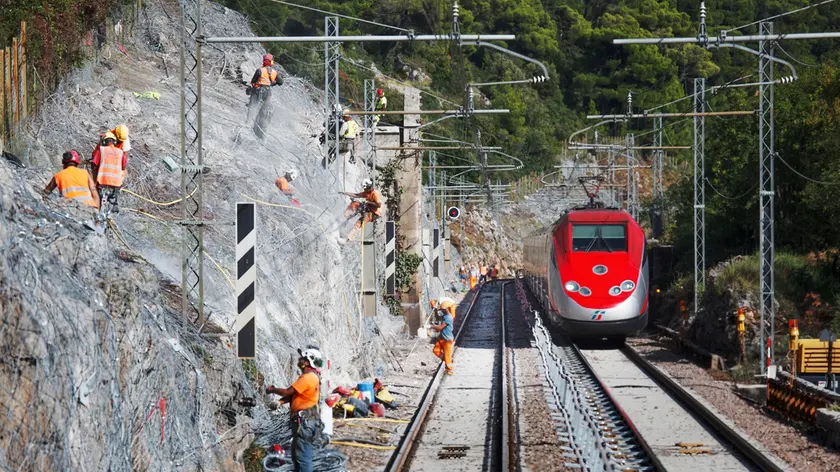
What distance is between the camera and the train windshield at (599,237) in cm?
2880

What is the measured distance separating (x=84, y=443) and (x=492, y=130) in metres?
81.8

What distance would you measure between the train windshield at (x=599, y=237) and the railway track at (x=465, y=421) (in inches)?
133

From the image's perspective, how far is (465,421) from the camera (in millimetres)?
18469

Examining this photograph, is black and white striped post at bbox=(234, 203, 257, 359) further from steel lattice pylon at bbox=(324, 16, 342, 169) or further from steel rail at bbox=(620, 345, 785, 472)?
steel lattice pylon at bbox=(324, 16, 342, 169)

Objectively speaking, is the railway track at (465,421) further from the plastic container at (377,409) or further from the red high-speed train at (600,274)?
the red high-speed train at (600,274)

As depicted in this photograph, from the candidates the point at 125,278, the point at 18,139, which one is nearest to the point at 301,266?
the point at 18,139

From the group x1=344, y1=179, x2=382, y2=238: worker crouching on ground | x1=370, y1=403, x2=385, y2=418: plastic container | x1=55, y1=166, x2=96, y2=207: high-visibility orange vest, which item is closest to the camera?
x1=55, y1=166, x2=96, y2=207: high-visibility orange vest

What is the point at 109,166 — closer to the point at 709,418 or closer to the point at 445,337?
the point at 445,337

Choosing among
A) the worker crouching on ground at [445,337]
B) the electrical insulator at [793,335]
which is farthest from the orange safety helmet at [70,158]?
the electrical insulator at [793,335]

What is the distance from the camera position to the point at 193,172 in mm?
15266

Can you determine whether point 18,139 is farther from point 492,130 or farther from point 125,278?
point 492,130

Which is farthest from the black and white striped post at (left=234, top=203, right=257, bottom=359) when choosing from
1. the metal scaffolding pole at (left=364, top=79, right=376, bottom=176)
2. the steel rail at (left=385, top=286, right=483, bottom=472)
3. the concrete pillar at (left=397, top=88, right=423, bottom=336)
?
the concrete pillar at (left=397, top=88, right=423, bottom=336)

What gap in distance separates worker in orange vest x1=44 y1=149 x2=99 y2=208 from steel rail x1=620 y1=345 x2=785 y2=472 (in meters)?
8.94

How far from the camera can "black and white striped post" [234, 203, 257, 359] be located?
44.8 feet
